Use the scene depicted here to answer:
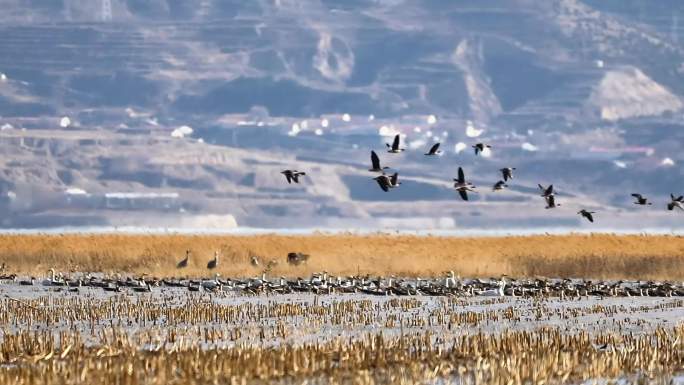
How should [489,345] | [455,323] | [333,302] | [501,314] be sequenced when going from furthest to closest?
[333,302]
[501,314]
[455,323]
[489,345]

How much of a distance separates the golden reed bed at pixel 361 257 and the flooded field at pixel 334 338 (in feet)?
45.3

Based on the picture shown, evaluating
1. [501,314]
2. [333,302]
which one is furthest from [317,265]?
[501,314]

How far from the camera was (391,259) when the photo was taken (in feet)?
221

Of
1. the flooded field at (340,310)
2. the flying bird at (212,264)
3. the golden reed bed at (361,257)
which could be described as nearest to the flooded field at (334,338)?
the flooded field at (340,310)

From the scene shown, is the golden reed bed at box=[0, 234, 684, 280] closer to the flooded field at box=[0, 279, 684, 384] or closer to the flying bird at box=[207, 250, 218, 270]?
the flying bird at box=[207, 250, 218, 270]

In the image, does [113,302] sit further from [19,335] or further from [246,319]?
[19,335]

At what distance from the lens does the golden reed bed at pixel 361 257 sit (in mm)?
63938

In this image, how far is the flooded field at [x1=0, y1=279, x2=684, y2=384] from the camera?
27125 mm

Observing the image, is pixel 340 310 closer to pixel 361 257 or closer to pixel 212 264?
pixel 212 264

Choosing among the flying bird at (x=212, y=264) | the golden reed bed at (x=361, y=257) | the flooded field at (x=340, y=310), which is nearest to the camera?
the flooded field at (x=340, y=310)

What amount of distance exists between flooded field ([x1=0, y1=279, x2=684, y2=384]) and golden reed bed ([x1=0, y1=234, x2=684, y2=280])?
543 inches

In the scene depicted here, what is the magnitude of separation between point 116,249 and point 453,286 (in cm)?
1775

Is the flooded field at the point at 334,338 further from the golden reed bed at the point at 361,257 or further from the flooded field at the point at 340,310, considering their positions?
the golden reed bed at the point at 361,257

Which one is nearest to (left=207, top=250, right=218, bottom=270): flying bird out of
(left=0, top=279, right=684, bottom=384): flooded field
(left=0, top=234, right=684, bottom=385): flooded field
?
(left=0, top=234, right=684, bottom=385): flooded field
